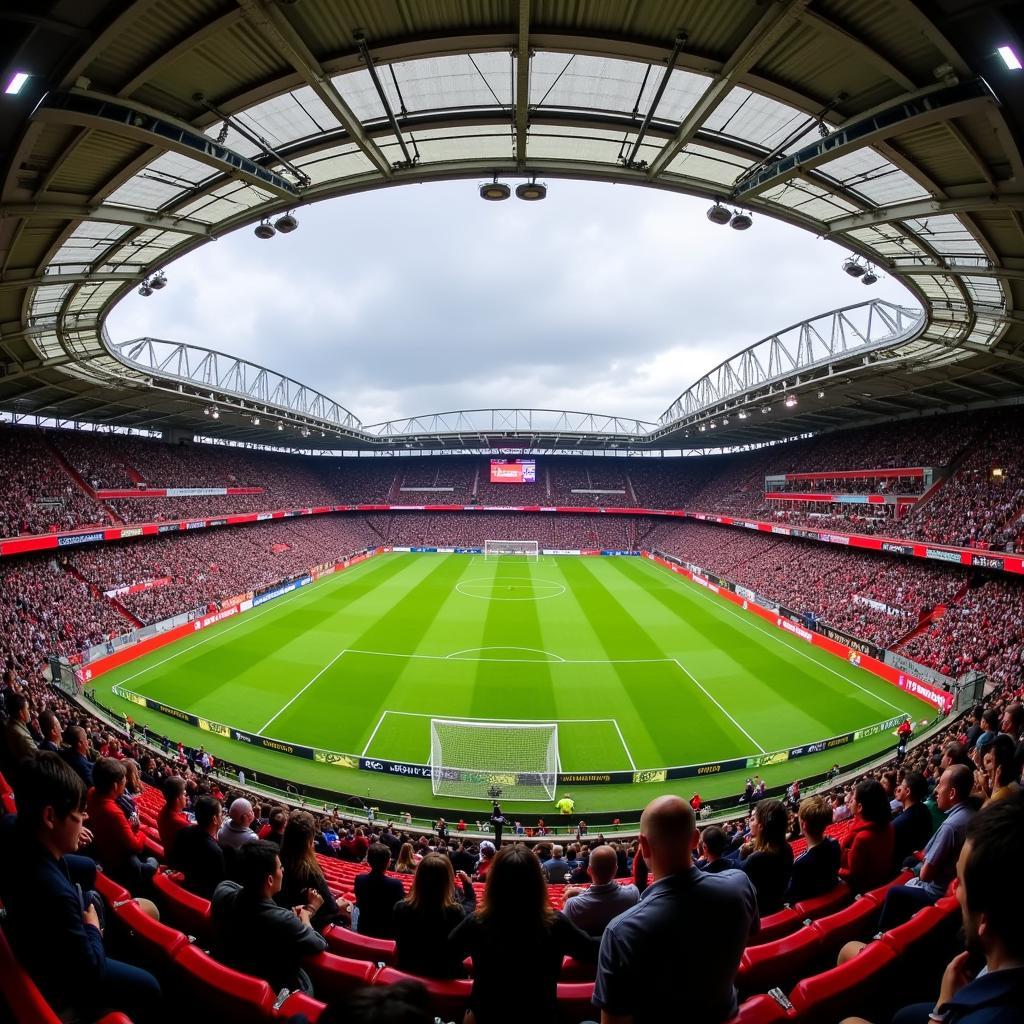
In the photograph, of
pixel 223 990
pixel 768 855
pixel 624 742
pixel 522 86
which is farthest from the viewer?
→ pixel 624 742

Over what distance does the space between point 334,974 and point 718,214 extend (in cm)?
1125

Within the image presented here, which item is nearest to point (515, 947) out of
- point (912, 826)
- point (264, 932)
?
point (264, 932)

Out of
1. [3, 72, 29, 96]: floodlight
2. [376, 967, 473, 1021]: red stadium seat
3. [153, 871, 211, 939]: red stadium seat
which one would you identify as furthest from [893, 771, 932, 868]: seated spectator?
[3, 72, 29, 96]: floodlight

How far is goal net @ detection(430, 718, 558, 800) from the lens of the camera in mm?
16000

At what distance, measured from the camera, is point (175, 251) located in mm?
13336

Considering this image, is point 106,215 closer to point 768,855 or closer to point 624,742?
point 768,855

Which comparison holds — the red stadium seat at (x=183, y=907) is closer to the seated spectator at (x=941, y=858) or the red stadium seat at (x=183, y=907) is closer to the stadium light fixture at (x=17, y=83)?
the seated spectator at (x=941, y=858)

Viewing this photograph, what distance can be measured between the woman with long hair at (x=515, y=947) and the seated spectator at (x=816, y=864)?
2940 mm

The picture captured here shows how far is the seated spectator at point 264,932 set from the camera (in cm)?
325

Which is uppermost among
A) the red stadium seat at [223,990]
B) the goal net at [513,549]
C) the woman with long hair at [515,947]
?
the woman with long hair at [515,947]

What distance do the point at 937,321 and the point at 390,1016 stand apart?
Result: 76.3 feet

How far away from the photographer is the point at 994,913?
1864mm

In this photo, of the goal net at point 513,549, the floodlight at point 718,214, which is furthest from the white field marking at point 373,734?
the goal net at point 513,549

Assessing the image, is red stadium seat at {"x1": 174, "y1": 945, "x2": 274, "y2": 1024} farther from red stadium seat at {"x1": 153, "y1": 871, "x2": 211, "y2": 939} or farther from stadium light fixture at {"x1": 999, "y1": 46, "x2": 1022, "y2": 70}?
stadium light fixture at {"x1": 999, "y1": 46, "x2": 1022, "y2": 70}
